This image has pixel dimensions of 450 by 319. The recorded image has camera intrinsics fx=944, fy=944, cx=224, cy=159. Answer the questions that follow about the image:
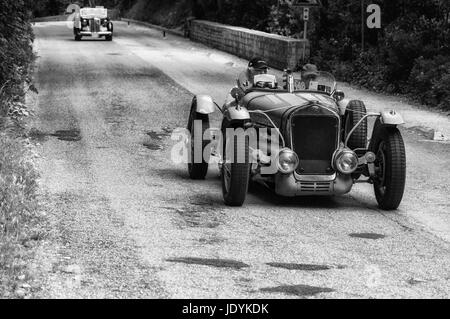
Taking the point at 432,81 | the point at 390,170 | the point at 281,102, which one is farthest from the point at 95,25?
the point at 390,170

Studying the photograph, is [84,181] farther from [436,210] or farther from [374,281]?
[374,281]

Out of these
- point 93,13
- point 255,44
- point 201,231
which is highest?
point 201,231

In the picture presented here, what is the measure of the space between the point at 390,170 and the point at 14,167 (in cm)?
433

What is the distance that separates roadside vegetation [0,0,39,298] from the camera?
726cm

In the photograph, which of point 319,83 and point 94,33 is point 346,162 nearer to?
point 319,83

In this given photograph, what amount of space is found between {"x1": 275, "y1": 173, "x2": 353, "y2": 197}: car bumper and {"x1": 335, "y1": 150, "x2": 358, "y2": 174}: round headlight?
0.48 ft

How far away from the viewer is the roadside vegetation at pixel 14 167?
23.8 ft

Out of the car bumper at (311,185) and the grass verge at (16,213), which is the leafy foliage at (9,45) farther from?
the car bumper at (311,185)

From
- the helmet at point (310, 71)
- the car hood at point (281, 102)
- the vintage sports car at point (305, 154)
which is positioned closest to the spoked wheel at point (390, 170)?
the vintage sports car at point (305, 154)

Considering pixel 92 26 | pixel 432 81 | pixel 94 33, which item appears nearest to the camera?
pixel 432 81

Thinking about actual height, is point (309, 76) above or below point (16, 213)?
above

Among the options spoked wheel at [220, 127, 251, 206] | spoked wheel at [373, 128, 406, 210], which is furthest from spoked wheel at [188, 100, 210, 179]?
spoked wheel at [373, 128, 406, 210]

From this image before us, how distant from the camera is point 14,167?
1102cm

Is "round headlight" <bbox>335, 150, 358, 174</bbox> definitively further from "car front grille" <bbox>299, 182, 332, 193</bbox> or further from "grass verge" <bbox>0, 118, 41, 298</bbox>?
"grass verge" <bbox>0, 118, 41, 298</bbox>
